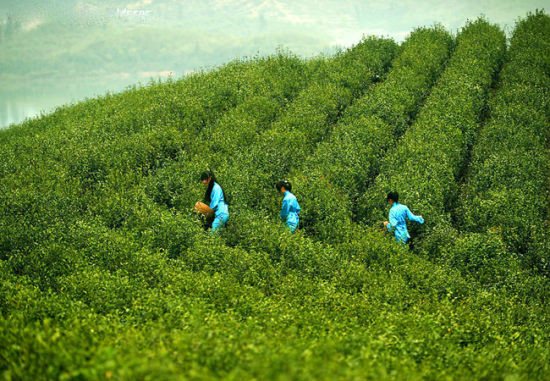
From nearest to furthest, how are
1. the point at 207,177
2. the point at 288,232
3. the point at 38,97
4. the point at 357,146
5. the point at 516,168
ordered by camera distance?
1. the point at 288,232
2. the point at 207,177
3. the point at 516,168
4. the point at 357,146
5. the point at 38,97

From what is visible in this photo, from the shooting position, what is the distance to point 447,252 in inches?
419

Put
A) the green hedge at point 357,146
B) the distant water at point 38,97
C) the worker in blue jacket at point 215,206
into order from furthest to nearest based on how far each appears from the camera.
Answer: the distant water at point 38,97 → the green hedge at point 357,146 → the worker in blue jacket at point 215,206

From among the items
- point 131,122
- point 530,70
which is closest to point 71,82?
point 131,122

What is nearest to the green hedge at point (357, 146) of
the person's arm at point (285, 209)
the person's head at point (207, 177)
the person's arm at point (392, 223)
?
the person's arm at point (285, 209)

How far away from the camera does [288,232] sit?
10391mm

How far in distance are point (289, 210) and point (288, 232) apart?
3.76ft

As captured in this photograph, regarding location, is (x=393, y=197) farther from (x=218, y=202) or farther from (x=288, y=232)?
(x=218, y=202)

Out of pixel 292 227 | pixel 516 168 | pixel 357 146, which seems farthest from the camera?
pixel 357 146

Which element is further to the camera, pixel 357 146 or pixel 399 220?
pixel 357 146

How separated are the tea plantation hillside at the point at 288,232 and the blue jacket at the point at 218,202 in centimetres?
42

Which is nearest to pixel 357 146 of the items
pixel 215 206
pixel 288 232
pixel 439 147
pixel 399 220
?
pixel 439 147

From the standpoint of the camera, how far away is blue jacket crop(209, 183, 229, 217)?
11195 mm

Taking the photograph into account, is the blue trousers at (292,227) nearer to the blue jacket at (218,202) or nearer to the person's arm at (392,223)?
the blue jacket at (218,202)

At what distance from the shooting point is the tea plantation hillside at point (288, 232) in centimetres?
522
